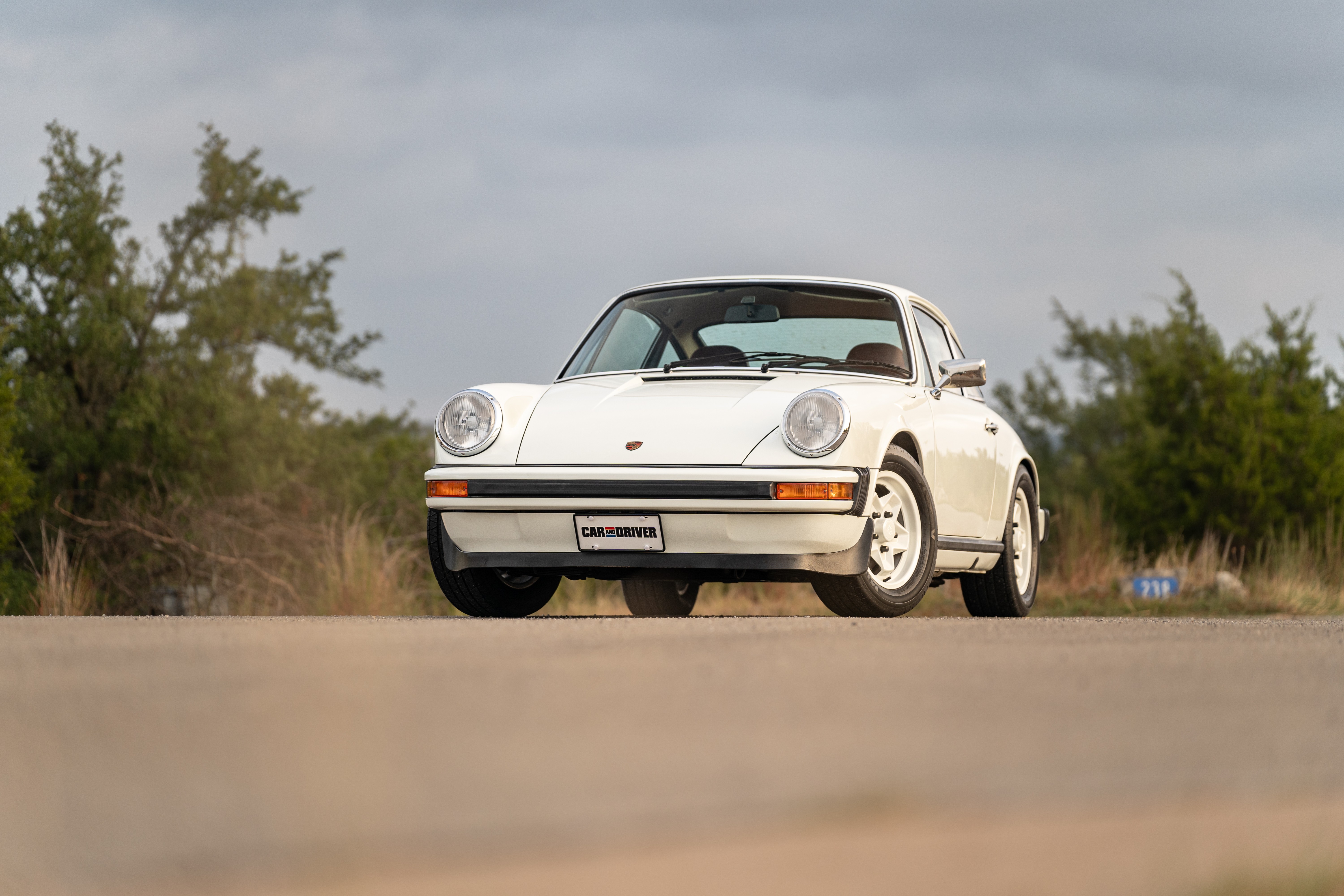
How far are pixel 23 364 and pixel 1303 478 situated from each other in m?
23.6

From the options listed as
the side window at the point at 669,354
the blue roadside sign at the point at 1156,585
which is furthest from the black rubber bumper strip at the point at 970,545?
the blue roadside sign at the point at 1156,585

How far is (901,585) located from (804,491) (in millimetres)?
836

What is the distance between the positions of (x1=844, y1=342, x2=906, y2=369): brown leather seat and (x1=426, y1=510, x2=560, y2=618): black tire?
1782 mm

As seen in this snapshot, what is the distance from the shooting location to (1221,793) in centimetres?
248

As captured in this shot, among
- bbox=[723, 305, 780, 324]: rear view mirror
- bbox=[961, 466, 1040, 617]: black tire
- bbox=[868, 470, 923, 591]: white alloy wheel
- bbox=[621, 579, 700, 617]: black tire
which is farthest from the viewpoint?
Answer: bbox=[621, 579, 700, 617]: black tire

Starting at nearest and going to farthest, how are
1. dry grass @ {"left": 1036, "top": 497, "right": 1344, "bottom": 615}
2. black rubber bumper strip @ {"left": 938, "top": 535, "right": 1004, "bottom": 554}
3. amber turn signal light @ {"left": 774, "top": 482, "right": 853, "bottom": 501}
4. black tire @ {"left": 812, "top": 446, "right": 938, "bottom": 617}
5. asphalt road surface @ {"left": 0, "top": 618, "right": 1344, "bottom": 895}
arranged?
asphalt road surface @ {"left": 0, "top": 618, "right": 1344, "bottom": 895}
amber turn signal light @ {"left": 774, "top": 482, "right": 853, "bottom": 501}
black tire @ {"left": 812, "top": 446, "right": 938, "bottom": 617}
black rubber bumper strip @ {"left": 938, "top": 535, "right": 1004, "bottom": 554}
dry grass @ {"left": 1036, "top": 497, "right": 1344, "bottom": 615}

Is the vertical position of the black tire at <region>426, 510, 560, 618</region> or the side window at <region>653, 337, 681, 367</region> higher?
the side window at <region>653, 337, 681, 367</region>

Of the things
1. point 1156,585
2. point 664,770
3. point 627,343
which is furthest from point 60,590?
point 664,770

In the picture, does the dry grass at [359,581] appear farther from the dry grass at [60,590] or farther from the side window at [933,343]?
the side window at [933,343]

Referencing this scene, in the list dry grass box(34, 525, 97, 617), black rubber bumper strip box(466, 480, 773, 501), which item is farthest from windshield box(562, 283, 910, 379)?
dry grass box(34, 525, 97, 617)

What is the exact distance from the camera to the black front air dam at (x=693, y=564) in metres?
6.66

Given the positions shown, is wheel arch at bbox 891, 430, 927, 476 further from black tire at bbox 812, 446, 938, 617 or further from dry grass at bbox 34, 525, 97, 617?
dry grass at bbox 34, 525, 97, 617

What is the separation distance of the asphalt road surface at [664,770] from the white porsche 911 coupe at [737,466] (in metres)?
2.09

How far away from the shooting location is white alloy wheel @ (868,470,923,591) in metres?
7.06
